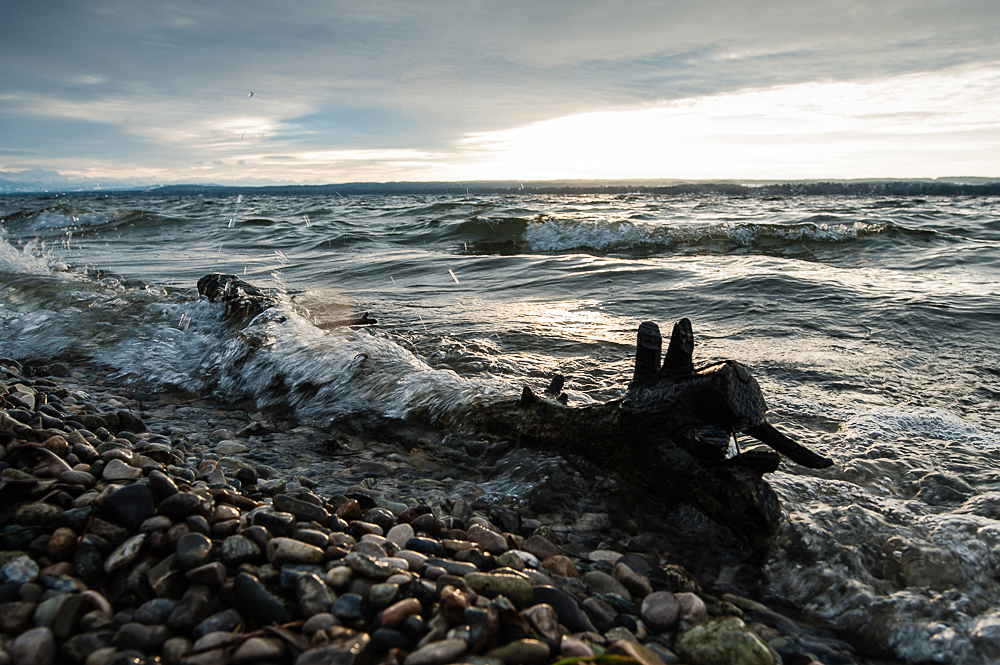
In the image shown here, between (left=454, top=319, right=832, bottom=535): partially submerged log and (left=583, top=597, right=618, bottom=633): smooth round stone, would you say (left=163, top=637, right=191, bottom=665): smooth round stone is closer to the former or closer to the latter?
(left=583, top=597, right=618, bottom=633): smooth round stone

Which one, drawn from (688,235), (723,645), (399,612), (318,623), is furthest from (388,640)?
(688,235)

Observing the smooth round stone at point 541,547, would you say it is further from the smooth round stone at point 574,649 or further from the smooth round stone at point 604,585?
the smooth round stone at point 574,649

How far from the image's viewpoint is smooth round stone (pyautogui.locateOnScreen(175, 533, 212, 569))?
177 centimetres

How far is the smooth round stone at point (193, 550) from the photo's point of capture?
5.80ft

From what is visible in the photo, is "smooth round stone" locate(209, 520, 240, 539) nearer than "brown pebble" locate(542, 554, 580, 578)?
Yes

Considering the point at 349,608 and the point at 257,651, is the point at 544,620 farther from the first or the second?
the point at 257,651

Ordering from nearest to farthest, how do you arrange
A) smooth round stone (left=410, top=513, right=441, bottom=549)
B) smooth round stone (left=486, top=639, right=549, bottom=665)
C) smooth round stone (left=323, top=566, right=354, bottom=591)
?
smooth round stone (left=486, top=639, right=549, bottom=665) → smooth round stone (left=323, top=566, right=354, bottom=591) → smooth round stone (left=410, top=513, right=441, bottom=549)

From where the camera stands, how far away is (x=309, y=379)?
466 centimetres

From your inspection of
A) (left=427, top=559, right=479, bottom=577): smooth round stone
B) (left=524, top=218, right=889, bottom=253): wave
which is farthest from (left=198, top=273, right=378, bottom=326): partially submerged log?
(left=524, top=218, right=889, bottom=253): wave

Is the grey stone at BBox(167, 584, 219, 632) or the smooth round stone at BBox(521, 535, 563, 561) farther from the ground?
the grey stone at BBox(167, 584, 219, 632)

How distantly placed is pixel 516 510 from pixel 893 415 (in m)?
2.64

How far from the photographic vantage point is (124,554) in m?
1.79

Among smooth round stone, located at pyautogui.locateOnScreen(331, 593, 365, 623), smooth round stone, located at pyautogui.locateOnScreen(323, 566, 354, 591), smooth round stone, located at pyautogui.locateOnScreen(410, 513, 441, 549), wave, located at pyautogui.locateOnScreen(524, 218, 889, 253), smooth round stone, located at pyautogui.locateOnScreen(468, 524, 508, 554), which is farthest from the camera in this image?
wave, located at pyautogui.locateOnScreen(524, 218, 889, 253)

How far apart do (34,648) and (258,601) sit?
53 centimetres
